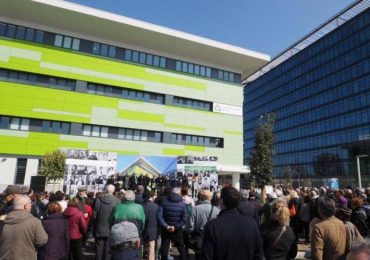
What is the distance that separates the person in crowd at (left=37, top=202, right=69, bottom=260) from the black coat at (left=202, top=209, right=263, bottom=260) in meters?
3.67

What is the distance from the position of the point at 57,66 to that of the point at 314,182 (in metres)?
63.6

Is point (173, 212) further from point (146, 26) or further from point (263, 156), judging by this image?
point (146, 26)

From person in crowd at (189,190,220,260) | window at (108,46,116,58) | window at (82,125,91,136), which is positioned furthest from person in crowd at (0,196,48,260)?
window at (108,46,116,58)

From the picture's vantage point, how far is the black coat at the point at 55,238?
5.93 m

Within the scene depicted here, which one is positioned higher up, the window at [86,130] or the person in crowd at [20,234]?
the window at [86,130]

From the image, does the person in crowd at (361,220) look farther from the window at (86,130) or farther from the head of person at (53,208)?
the window at (86,130)

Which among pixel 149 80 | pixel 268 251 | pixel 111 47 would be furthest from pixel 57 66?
pixel 268 251

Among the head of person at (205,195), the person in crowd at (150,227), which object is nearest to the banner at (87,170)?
the person in crowd at (150,227)

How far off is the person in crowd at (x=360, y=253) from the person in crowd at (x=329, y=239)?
323 cm

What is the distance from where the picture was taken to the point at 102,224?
312 inches

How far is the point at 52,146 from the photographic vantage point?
32.5 m

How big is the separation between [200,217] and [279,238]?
2581 mm

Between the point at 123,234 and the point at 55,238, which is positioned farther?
the point at 55,238

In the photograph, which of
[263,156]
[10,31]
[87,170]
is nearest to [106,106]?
[10,31]
